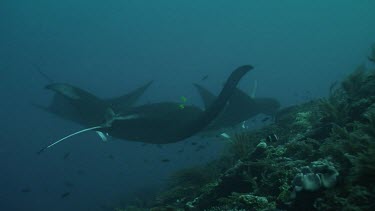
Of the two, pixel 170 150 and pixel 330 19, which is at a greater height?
pixel 330 19

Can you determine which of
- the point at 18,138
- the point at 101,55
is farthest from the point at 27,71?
the point at 18,138

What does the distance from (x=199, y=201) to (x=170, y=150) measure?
38383 mm

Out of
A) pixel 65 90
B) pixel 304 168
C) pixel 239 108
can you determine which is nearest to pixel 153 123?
pixel 239 108

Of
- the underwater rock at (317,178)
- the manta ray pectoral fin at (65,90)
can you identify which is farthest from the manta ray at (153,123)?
the underwater rock at (317,178)

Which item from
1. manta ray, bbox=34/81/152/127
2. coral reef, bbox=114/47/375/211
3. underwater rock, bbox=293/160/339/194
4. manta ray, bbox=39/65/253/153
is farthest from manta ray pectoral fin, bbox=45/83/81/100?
underwater rock, bbox=293/160/339/194

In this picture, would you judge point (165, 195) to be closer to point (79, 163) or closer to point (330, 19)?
point (79, 163)

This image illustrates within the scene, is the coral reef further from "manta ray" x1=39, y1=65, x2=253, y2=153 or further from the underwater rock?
"manta ray" x1=39, y1=65, x2=253, y2=153

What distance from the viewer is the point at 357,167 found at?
417 centimetres

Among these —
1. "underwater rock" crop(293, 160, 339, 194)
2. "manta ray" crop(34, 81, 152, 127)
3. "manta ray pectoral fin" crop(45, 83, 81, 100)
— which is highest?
"underwater rock" crop(293, 160, 339, 194)

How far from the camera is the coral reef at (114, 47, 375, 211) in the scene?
4168mm

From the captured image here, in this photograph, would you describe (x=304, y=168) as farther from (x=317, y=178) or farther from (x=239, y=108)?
(x=239, y=108)

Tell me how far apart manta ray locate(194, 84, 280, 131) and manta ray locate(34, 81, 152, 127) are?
130 inches

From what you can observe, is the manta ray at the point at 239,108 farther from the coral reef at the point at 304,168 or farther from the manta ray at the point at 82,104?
the manta ray at the point at 82,104

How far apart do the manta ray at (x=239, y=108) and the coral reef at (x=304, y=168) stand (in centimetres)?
93
